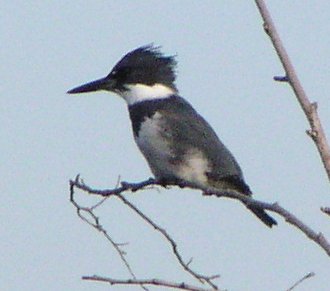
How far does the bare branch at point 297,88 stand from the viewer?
8.31ft

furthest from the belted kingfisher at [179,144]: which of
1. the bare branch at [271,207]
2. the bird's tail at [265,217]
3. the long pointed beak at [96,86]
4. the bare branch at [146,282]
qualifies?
the bare branch at [146,282]

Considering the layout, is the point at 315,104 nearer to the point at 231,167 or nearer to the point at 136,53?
the point at 231,167

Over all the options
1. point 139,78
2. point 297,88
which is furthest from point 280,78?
point 139,78

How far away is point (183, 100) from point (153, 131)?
67 cm

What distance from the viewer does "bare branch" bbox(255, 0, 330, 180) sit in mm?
Answer: 2533

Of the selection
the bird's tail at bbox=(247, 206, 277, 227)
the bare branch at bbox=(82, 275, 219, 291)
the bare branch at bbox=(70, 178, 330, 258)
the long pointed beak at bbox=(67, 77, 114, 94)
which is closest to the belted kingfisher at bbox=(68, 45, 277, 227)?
the bird's tail at bbox=(247, 206, 277, 227)

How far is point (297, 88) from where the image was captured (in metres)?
2.54

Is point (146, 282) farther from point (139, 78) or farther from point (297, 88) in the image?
point (139, 78)

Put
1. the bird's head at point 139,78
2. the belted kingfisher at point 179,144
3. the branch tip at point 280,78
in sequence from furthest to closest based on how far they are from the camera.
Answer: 1. the bird's head at point 139,78
2. the belted kingfisher at point 179,144
3. the branch tip at point 280,78

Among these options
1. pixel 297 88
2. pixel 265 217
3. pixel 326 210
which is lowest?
pixel 265 217

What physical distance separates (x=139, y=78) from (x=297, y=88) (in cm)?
417

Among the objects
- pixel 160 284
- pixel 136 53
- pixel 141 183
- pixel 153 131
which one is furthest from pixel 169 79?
pixel 160 284

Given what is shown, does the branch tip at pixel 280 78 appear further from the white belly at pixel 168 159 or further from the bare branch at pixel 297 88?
the white belly at pixel 168 159

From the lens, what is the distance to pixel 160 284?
2.94 m
